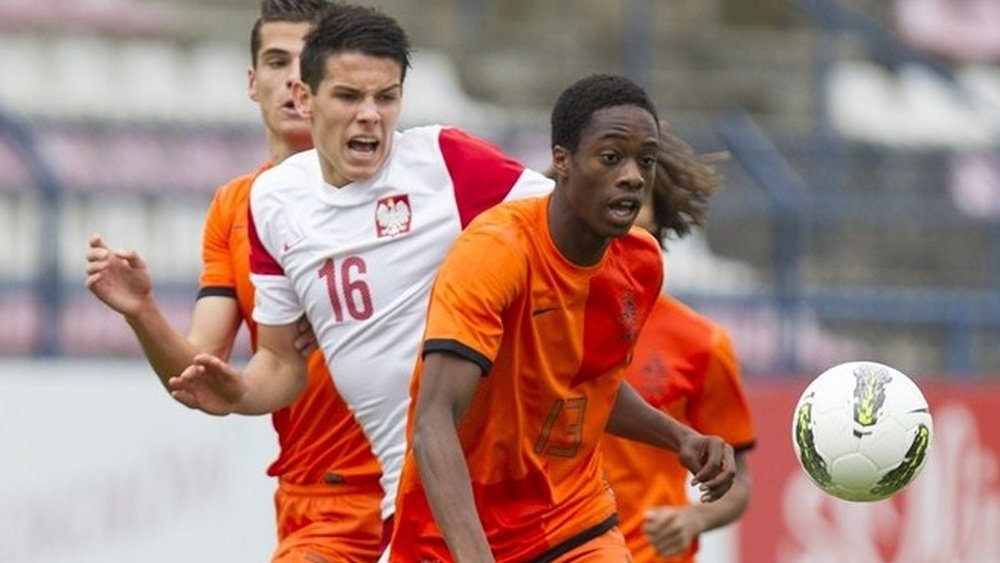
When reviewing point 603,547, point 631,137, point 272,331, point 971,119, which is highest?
point 971,119

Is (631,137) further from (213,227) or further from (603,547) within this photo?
(213,227)

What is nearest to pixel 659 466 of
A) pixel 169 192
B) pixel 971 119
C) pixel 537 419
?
pixel 537 419

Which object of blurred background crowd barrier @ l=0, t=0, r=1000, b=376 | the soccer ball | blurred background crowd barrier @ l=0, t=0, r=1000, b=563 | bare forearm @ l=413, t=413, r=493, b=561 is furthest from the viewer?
blurred background crowd barrier @ l=0, t=0, r=1000, b=376

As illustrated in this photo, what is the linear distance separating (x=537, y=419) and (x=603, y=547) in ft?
1.34

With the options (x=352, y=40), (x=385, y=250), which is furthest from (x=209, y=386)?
(x=352, y=40)

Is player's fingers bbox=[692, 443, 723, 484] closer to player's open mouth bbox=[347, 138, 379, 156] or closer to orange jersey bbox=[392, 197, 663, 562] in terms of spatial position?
orange jersey bbox=[392, 197, 663, 562]

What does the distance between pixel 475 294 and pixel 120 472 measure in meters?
5.23

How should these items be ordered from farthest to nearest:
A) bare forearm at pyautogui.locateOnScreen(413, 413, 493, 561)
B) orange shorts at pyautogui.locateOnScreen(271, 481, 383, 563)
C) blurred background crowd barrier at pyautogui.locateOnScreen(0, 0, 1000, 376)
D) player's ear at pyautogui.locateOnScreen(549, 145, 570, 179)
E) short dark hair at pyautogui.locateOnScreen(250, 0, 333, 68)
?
blurred background crowd barrier at pyautogui.locateOnScreen(0, 0, 1000, 376) → short dark hair at pyautogui.locateOnScreen(250, 0, 333, 68) → orange shorts at pyautogui.locateOnScreen(271, 481, 383, 563) → player's ear at pyautogui.locateOnScreen(549, 145, 570, 179) → bare forearm at pyautogui.locateOnScreen(413, 413, 493, 561)

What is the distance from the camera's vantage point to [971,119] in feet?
56.4

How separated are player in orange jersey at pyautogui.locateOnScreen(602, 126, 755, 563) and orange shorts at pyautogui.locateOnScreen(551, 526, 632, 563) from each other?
121 centimetres

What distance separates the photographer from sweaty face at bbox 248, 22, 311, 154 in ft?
22.5

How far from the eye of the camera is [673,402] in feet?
24.1

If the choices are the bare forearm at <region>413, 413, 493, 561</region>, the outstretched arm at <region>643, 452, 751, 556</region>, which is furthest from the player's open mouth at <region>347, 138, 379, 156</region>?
the outstretched arm at <region>643, 452, 751, 556</region>

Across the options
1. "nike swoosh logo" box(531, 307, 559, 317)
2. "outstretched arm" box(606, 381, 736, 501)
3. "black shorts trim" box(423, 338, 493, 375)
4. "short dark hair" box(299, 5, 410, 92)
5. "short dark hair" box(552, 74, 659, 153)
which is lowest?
"outstretched arm" box(606, 381, 736, 501)
